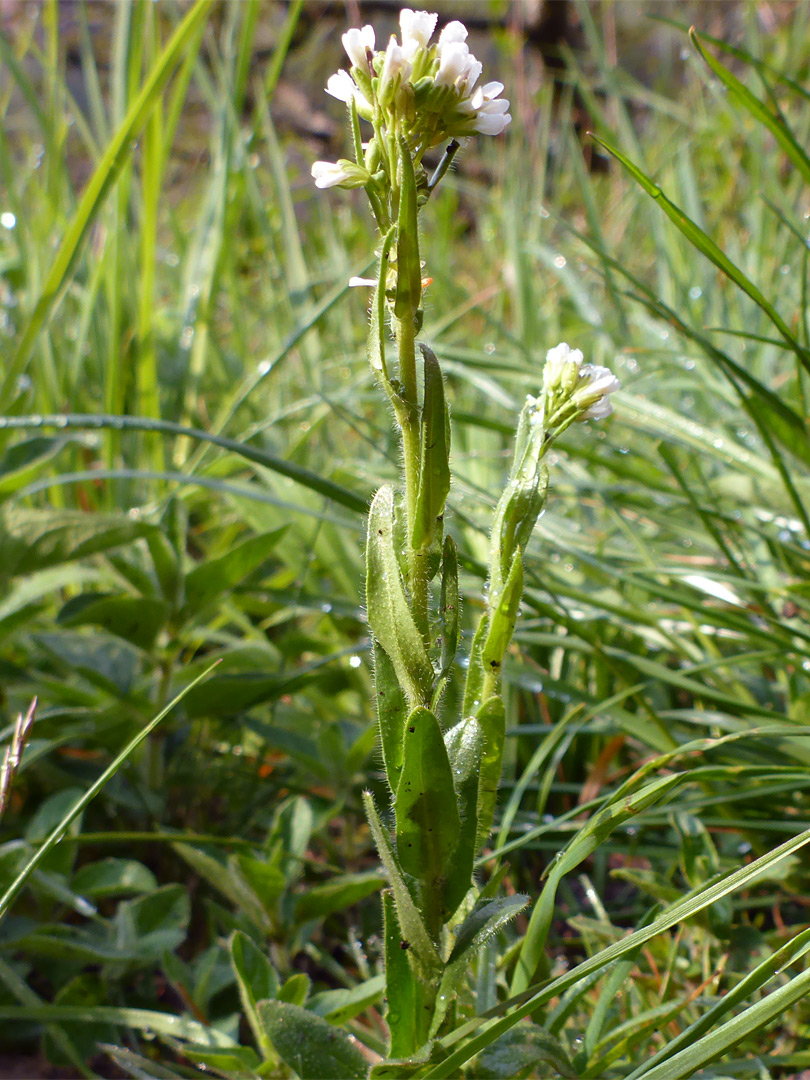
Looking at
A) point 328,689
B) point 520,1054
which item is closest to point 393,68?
point 520,1054

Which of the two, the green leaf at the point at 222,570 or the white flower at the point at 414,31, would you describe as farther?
the green leaf at the point at 222,570

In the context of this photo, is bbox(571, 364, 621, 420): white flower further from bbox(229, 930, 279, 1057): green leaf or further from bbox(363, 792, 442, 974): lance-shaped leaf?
bbox(229, 930, 279, 1057): green leaf

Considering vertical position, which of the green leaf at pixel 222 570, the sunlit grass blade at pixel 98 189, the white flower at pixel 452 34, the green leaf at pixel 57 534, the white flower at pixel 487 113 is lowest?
the green leaf at pixel 222 570

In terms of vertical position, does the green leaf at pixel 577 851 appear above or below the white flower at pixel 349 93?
below

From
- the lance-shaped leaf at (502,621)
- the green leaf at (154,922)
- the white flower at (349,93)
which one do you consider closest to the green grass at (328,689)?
the green leaf at (154,922)

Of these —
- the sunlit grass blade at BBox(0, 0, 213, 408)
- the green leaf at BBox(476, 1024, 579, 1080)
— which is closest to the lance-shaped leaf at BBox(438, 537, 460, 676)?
the green leaf at BBox(476, 1024, 579, 1080)

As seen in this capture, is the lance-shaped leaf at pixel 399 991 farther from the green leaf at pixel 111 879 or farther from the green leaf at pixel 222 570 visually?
the green leaf at pixel 222 570

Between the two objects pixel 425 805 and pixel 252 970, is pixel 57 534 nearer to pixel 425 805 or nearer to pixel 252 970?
pixel 252 970

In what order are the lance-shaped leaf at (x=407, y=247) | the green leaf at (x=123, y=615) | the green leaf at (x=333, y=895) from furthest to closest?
1. the green leaf at (x=123, y=615)
2. the green leaf at (x=333, y=895)
3. the lance-shaped leaf at (x=407, y=247)
